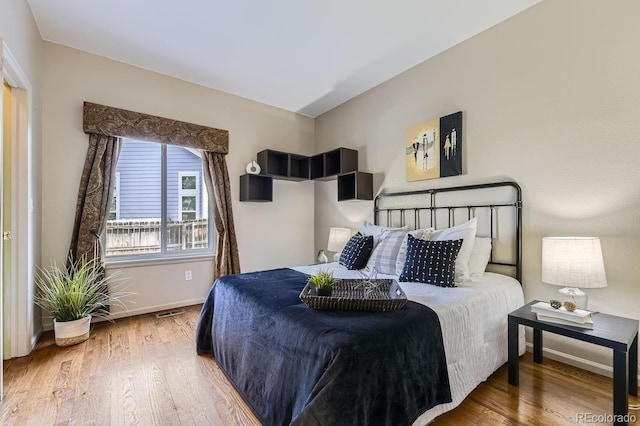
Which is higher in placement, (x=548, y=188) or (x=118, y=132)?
(x=118, y=132)

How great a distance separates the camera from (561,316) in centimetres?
167

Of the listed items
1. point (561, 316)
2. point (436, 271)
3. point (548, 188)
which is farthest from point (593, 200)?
point (436, 271)

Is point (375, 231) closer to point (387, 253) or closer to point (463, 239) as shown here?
point (387, 253)

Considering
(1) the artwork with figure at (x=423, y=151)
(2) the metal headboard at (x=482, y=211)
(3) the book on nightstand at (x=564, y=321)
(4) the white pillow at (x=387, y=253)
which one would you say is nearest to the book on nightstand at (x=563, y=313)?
(3) the book on nightstand at (x=564, y=321)

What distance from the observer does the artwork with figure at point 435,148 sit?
2709mm

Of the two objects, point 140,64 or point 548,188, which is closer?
point 548,188

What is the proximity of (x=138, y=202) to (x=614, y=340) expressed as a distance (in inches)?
164

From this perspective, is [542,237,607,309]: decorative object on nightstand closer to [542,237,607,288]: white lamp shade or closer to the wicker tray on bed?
[542,237,607,288]: white lamp shade

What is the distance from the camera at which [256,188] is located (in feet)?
12.7

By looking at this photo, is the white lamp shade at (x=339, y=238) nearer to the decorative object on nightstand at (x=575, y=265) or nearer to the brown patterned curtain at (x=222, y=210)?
the brown patterned curtain at (x=222, y=210)

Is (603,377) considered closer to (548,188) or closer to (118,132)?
(548,188)

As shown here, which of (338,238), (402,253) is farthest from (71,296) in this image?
(402,253)

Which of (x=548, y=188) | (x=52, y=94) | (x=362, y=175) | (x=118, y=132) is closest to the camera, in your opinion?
(x=548, y=188)

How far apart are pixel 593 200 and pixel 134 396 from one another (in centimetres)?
329
